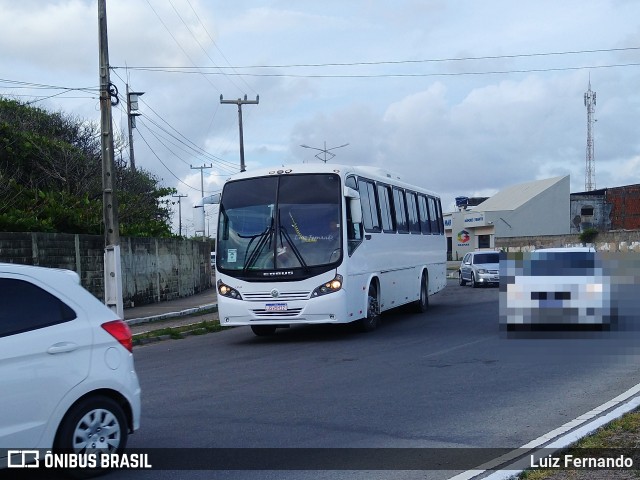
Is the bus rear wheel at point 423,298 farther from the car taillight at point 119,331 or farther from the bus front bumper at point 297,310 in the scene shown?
the car taillight at point 119,331

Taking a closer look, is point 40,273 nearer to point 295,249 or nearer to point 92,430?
point 92,430

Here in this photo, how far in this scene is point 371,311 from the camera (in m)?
17.1

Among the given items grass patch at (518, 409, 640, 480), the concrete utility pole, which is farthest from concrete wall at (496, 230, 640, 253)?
grass patch at (518, 409, 640, 480)

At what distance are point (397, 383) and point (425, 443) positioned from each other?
3215mm

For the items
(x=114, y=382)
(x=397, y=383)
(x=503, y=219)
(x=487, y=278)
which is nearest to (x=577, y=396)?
(x=397, y=383)

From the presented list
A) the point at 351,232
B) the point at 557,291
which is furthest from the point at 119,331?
the point at 557,291

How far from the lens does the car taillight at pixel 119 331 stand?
6.59 metres

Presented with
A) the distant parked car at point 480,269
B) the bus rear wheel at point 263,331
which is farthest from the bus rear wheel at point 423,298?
the distant parked car at point 480,269

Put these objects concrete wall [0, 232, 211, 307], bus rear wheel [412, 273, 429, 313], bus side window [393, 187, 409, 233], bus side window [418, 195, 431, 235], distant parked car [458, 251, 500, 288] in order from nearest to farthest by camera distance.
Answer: concrete wall [0, 232, 211, 307], bus side window [393, 187, 409, 233], bus rear wheel [412, 273, 429, 313], bus side window [418, 195, 431, 235], distant parked car [458, 251, 500, 288]

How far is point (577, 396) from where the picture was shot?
9539 millimetres

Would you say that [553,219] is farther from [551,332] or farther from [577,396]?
[577,396]

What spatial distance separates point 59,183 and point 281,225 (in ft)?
64.7

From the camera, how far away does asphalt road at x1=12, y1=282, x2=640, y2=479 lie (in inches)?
305

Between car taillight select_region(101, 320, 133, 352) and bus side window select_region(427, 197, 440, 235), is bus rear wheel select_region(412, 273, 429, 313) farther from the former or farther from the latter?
car taillight select_region(101, 320, 133, 352)
